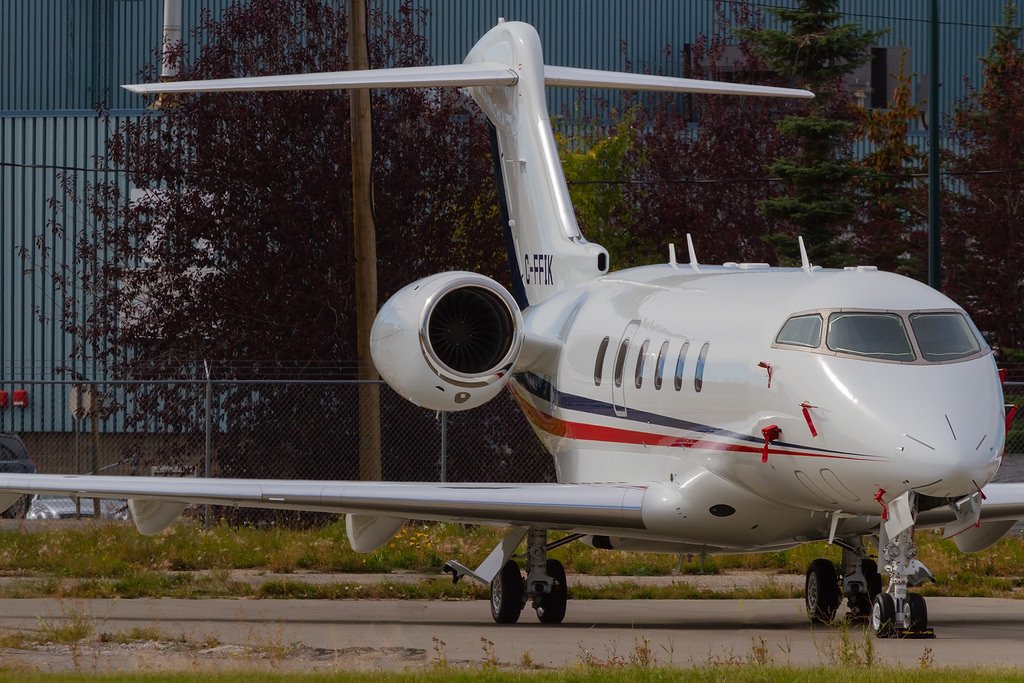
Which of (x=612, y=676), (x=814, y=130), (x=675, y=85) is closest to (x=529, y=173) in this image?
(x=675, y=85)

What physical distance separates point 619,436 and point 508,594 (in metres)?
1.80

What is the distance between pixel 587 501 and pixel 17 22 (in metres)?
29.2

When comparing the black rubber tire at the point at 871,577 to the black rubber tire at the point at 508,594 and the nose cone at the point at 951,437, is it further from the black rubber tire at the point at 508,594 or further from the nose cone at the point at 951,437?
the black rubber tire at the point at 508,594

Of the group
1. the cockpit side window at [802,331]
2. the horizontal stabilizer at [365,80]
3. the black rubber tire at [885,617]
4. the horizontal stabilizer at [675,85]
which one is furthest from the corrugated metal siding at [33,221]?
the black rubber tire at [885,617]

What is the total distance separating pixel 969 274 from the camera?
3284 cm

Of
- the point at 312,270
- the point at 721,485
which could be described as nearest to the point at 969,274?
the point at 312,270

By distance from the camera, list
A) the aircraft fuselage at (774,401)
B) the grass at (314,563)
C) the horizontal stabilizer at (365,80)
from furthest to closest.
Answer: the grass at (314,563) → the horizontal stabilizer at (365,80) → the aircraft fuselage at (774,401)

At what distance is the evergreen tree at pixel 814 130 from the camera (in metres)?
30.0

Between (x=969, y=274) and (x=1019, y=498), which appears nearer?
(x=1019, y=498)

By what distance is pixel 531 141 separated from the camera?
61.2 feet

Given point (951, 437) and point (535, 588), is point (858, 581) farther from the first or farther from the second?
point (951, 437)

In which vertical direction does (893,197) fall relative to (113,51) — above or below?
below

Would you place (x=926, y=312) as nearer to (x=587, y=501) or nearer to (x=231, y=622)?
(x=587, y=501)

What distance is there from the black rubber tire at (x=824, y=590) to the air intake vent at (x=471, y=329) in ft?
11.4
